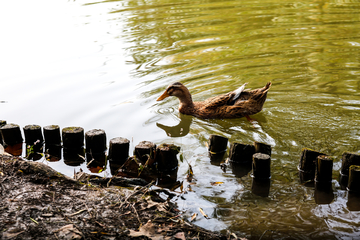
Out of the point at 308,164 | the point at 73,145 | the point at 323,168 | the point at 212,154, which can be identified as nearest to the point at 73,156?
the point at 73,145

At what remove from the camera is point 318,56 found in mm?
10602

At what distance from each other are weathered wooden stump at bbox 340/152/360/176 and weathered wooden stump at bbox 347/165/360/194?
20 cm

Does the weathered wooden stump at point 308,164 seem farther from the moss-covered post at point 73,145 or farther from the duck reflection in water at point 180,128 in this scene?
the moss-covered post at point 73,145

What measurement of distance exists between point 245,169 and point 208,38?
26.9 feet

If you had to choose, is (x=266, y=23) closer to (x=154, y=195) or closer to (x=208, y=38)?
(x=208, y=38)

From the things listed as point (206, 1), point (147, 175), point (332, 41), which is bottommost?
point (147, 175)

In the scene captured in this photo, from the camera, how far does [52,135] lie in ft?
20.8

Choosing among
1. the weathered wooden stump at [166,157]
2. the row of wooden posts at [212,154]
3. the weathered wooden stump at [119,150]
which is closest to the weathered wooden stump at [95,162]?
the row of wooden posts at [212,154]

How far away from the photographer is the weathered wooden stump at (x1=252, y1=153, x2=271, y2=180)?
5.07 m

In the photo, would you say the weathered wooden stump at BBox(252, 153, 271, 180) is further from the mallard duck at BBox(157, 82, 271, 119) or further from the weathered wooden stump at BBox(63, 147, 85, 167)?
the weathered wooden stump at BBox(63, 147, 85, 167)

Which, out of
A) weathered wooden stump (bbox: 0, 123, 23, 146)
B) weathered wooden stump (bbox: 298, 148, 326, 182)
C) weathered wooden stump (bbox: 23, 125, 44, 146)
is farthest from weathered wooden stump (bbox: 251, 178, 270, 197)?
weathered wooden stump (bbox: 0, 123, 23, 146)

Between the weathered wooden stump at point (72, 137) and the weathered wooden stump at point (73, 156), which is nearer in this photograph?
the weathered wooden stump at point (73, 156)

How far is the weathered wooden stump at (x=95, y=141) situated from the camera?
602 cm

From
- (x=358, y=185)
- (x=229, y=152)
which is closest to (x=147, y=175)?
(x=229, y=152)
